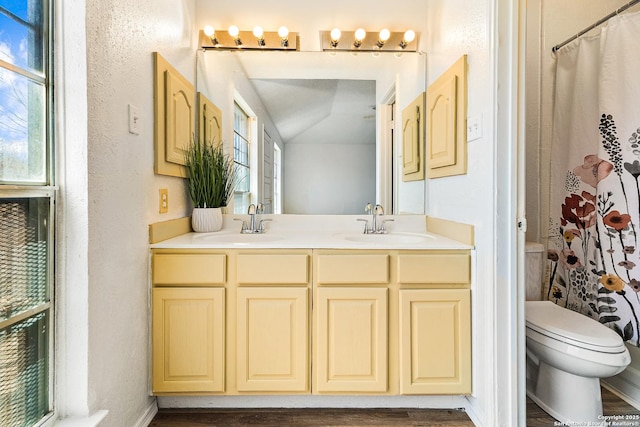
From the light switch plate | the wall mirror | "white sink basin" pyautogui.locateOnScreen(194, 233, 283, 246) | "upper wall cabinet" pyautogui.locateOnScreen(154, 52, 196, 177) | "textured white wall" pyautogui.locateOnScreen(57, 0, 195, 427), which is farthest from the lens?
the wall mirror

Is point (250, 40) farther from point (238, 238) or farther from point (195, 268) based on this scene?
point (195, 268)

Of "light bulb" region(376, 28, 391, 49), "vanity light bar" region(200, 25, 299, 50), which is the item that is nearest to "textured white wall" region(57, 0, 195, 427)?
"vanity light bar" region(200, 25, 299, 50)

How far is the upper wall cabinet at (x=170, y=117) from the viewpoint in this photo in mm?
1643

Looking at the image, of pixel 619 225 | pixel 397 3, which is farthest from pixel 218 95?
pixel 619 225

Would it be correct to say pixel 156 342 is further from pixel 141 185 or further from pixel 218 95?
pixel 218 95

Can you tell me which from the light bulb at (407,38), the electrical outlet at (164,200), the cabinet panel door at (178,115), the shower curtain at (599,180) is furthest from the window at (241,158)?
the shower curtain at (599,180)

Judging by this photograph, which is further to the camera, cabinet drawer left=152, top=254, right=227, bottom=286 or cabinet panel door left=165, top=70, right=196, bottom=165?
cabinet panel door left=165, top=70, right=196, bottom=165

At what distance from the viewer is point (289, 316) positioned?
62.9 inches

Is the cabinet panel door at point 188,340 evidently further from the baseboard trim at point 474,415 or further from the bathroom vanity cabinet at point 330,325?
the baseboard trim at point 474,415

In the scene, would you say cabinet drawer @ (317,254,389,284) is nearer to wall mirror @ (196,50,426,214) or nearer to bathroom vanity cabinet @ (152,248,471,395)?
bathroom vanity cabinet @ (152,248,471,395)

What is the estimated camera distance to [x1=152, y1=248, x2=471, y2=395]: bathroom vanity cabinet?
1.59 metres

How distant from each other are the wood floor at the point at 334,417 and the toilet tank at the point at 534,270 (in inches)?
22.4

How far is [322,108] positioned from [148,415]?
1.90m

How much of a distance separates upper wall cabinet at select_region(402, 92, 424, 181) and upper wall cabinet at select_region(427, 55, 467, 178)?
0.06 m
